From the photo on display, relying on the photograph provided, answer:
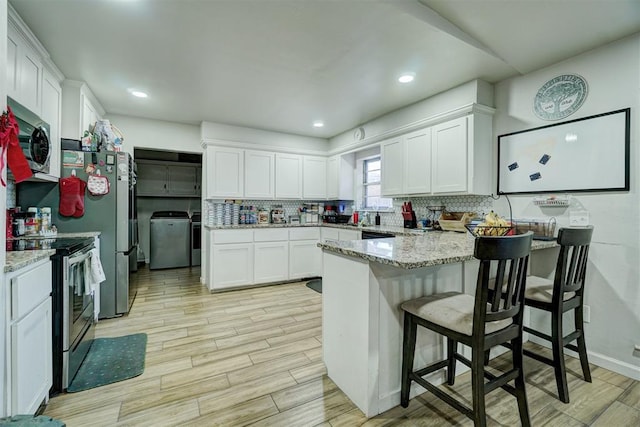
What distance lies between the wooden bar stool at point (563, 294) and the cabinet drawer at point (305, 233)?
3109mm

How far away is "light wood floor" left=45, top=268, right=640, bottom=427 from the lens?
61.9 inches

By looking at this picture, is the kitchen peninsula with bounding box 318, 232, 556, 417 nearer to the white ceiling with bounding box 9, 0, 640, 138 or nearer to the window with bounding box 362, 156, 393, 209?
the white ceiling with bounding box 9, 0, 640, 138

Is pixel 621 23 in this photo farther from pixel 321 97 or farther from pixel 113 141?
pixel 113 141

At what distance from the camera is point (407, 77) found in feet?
8.97

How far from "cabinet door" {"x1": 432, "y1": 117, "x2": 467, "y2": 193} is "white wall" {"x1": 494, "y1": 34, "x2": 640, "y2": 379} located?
83 centimetres

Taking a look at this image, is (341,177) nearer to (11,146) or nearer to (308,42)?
(308,42)

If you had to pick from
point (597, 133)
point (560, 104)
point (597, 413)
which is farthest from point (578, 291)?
point (560, 104)

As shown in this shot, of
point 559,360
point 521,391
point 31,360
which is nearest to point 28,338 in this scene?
point 31,360

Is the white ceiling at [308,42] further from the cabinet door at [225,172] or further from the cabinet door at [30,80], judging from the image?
the cabinet door at [225,172]

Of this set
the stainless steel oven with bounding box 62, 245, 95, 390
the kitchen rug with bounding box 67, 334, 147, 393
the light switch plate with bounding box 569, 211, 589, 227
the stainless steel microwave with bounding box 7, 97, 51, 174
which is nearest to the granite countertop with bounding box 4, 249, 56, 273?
the stainless steel oven with bounding box 62, 245, 95, 390

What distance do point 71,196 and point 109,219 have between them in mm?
377

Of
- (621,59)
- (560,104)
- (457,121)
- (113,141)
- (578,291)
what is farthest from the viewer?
(113,141)

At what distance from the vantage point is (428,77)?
2738mm

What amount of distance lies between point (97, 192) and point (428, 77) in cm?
349
